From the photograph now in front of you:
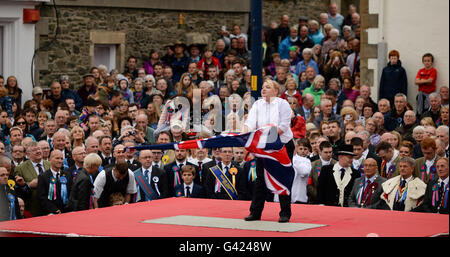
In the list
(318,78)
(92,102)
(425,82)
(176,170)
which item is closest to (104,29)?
(92,102)

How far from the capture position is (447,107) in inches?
561

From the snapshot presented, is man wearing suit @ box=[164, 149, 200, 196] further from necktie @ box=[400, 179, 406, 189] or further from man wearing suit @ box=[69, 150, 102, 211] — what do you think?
necktie @ box=[400, 179, 406, 189]

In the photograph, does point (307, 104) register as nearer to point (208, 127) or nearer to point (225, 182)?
point (208, 127)

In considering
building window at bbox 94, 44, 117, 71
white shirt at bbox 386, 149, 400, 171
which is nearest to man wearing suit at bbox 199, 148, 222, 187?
white shirt at bbox 386, 149, 400, 171

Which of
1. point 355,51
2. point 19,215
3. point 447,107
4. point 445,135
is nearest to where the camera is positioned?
point 19,215

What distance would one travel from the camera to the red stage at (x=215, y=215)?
9.41m

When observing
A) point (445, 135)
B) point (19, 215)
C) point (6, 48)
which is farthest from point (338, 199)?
point (6, 48)

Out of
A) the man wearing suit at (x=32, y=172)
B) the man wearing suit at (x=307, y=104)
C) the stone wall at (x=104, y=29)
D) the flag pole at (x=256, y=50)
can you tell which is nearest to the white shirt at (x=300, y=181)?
the flag pole at (x=256, y=50)

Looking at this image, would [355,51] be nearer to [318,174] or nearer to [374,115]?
[374,115]

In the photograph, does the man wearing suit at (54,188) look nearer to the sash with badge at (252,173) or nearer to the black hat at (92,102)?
the sash with badge at (252,173)

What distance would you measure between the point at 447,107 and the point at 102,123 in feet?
17.3

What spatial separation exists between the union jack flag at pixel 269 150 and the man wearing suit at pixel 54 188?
2353 millimetres

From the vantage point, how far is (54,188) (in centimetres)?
1189

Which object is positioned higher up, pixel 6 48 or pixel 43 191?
pixel 6 48
